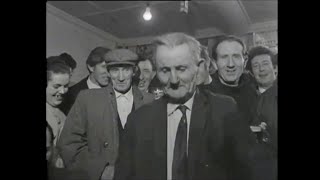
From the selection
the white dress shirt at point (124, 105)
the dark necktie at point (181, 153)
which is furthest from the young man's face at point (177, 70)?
the white dress shirt at point (124, 105)

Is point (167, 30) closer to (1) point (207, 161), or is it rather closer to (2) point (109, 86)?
(2) point (109, 86)

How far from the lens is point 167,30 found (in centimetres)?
206

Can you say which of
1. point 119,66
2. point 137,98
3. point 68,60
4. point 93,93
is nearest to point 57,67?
point 68,60

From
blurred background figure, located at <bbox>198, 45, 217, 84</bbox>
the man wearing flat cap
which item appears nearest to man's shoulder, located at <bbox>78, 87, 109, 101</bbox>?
the man wearing flat cap

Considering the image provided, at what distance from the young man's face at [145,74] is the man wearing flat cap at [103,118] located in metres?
0.04

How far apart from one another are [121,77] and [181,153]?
613 millimetres

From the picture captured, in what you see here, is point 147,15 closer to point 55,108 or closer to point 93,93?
point 93,93

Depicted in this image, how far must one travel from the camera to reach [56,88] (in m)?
2.29

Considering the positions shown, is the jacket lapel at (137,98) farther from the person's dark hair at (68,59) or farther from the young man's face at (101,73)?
the person's dark hair at (68,59)

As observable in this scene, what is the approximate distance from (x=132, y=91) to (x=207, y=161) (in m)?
0.64

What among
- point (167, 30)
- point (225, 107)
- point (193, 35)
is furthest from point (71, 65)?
point (225, 107)

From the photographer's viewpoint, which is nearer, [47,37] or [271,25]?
[271,25]

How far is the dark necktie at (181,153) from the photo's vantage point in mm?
2031
